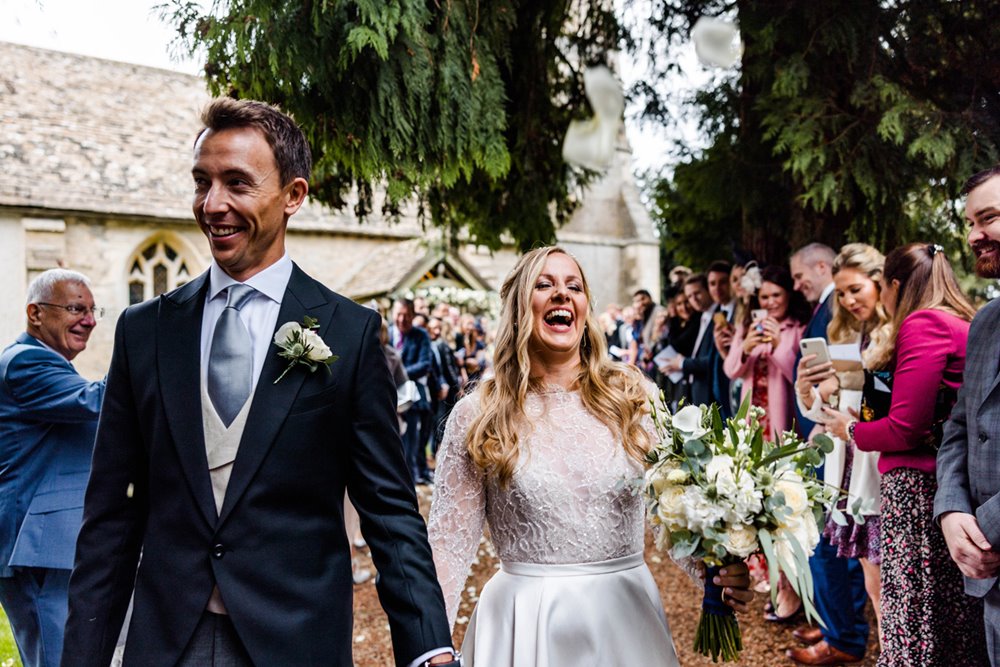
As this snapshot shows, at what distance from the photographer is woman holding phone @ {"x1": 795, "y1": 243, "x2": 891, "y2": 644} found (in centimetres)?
444

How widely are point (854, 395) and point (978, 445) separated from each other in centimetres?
183

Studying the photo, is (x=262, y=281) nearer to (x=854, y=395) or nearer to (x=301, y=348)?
(x=301, y=348)

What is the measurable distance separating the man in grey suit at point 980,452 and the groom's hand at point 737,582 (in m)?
0.91

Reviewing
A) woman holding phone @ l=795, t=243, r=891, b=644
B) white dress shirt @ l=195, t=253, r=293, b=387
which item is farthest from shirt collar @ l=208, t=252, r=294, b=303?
woman holding phone @ l=795, t=243, r=891, b=644

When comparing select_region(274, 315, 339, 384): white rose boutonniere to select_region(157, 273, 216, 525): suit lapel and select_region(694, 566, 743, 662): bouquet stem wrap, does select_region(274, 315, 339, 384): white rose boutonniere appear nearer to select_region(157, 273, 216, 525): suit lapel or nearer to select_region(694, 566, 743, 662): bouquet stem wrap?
select_region(157, 273, 216, 525): suit lapel

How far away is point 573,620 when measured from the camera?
9.12 feet

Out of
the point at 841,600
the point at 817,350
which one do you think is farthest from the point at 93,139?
the point at 841,600

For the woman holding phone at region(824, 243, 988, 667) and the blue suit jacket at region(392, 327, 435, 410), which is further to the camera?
the blue suit jacket at region(392, 327, 435, 410)

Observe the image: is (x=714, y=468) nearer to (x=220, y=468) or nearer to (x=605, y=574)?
(x=605, y=574)

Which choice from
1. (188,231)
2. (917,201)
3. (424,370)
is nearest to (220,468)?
(917,201)

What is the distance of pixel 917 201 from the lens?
6.18 meters

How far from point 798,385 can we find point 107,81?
2396 centimetres

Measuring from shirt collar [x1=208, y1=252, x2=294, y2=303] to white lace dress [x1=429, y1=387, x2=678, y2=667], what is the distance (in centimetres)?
104

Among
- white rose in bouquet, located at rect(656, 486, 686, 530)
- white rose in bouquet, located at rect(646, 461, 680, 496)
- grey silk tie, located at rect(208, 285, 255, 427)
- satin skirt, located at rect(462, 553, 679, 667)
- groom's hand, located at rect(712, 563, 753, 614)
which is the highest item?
grey silk tie, located at rect(208, 285, 255, 427)
